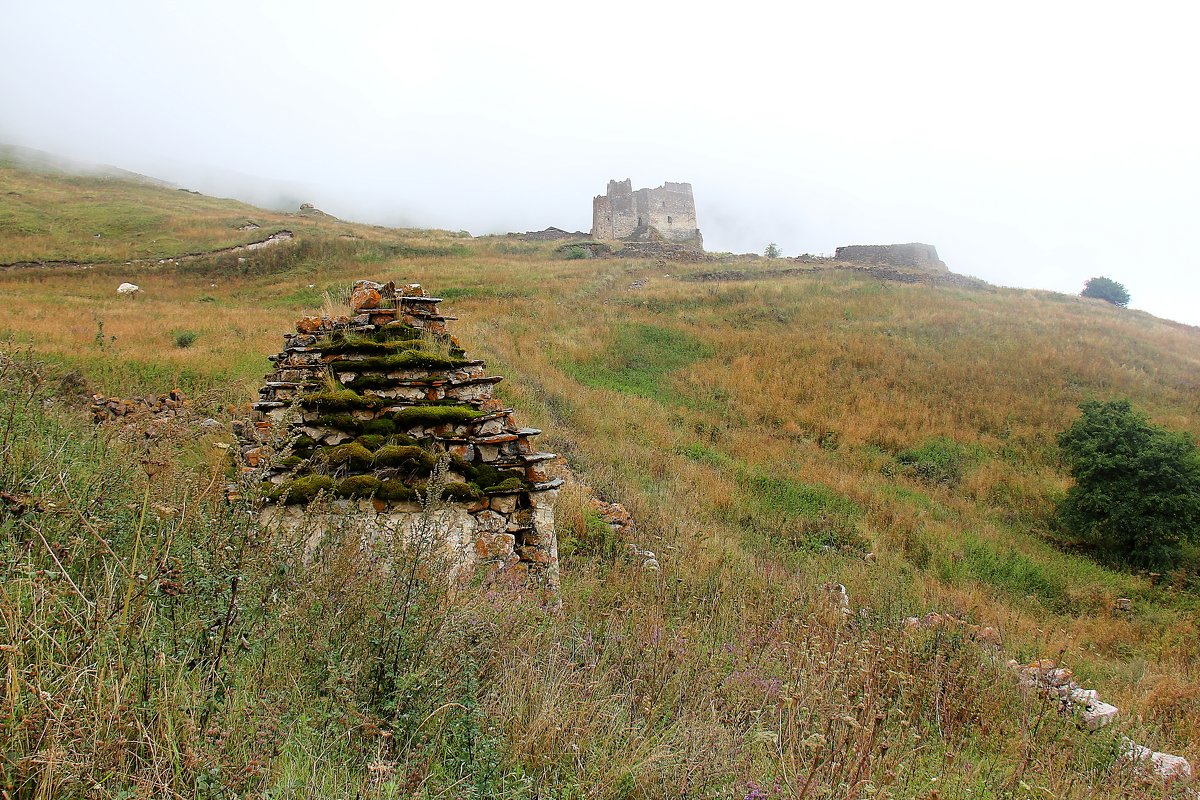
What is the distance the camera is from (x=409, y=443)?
4781 millimetres

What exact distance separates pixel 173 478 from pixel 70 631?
862 millimetres

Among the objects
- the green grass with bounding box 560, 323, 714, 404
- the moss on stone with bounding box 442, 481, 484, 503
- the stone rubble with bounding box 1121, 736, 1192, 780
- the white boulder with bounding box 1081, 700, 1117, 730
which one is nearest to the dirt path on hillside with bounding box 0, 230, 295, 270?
the green grass with bounding box 560, 323, 714, 404

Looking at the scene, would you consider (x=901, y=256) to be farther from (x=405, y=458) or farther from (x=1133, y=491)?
(x=405, y=458)

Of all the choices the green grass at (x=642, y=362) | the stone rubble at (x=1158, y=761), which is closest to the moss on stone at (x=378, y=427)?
the stone rubble at (x=1158, y=761)

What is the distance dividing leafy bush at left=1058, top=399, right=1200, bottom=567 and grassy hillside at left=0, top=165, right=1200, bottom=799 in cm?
54

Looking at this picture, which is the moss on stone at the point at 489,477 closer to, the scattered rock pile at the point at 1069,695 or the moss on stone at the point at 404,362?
the moss on stone at the point at 404,362

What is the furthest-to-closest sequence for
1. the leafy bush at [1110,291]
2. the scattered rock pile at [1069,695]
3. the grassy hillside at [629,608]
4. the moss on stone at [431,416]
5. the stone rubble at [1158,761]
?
the leafy bush at [1110,291] → the moss on stone at [431,416] → the scattered rock pile at [1069,695] → the stone rubble at [1158,761] → the grassy hillside at [629,608]

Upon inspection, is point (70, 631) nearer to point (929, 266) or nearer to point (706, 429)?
point (706, 429)

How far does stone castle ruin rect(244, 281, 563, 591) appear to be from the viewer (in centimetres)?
446

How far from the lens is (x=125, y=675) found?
1828mm

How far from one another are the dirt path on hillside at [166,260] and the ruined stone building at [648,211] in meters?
26.0

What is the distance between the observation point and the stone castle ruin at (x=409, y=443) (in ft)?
14.6

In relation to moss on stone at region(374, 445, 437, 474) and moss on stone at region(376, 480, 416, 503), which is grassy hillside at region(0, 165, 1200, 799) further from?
moss on stone at region(374, 445, 437, 474)

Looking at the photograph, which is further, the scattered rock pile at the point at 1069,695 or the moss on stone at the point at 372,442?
the moss on stone at the point at 372,442
